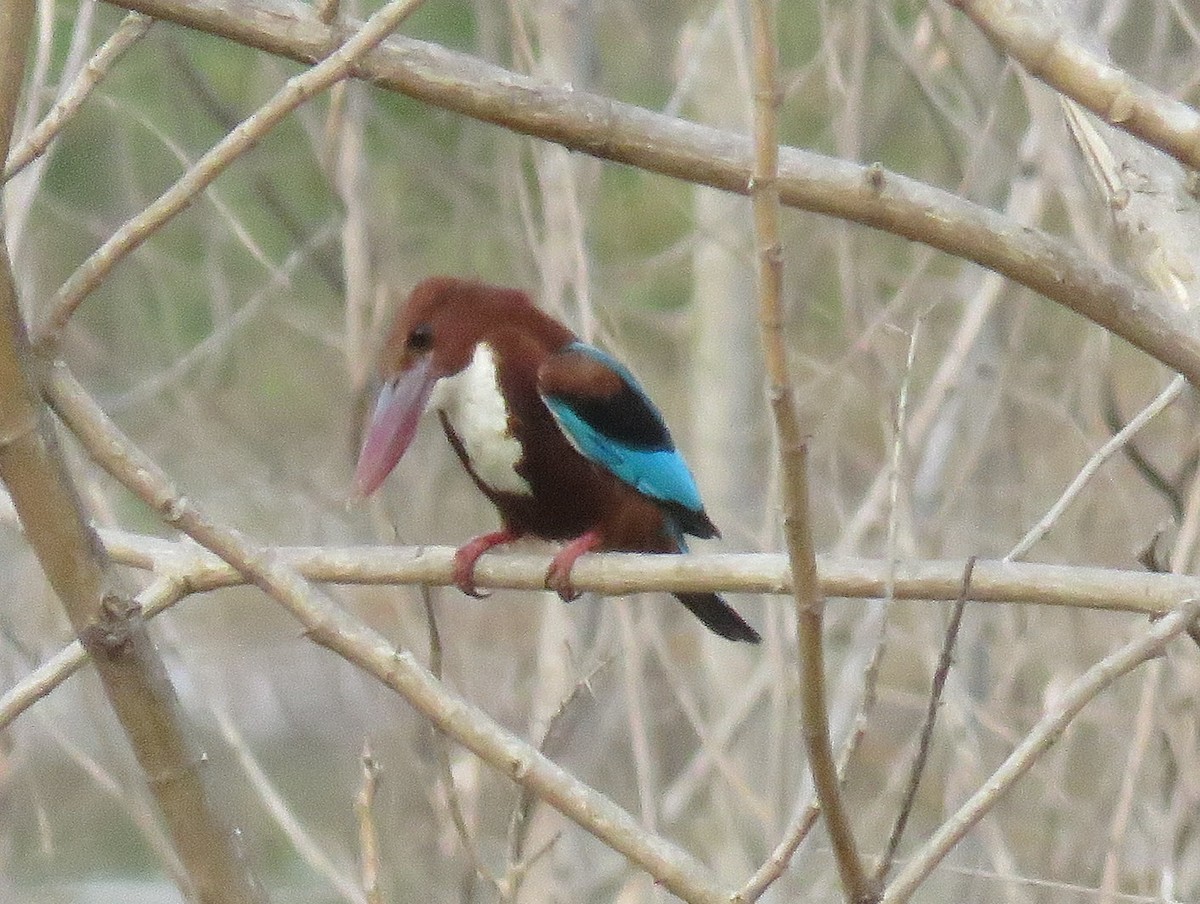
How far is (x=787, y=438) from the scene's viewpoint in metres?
1.15

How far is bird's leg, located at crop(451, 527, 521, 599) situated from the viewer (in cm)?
225

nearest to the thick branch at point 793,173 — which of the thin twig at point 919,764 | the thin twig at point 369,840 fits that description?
the thin twig at point 919,764

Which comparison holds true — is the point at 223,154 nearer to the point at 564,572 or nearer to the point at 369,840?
the point at 369,840

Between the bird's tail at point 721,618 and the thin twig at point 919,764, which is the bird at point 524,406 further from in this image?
the thin twig at point 919,764

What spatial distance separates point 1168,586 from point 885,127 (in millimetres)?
2668

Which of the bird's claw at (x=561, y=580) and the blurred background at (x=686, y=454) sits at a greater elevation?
the blurred background at (x=686, y=454)

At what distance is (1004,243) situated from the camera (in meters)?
1.54

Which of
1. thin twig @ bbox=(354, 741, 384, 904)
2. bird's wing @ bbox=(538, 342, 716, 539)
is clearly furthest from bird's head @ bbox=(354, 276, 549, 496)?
thin twig @ bbox=(354, 741, 384, 904)

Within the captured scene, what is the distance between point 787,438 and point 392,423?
1407 millimetres

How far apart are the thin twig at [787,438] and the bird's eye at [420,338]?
1.48m

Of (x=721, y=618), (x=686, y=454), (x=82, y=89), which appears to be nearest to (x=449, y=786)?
(x=82, y=89)

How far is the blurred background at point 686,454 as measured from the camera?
3053 mm

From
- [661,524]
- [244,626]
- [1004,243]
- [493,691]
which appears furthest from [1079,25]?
[244,626]

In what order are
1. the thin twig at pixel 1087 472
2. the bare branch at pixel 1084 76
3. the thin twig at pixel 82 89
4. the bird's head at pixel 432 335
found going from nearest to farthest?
the bare branch at pixel 1084 76
the thin twig at pixel 82 89
the thin twig at pixel 1087 472
the bird's head at pixel 432 335
